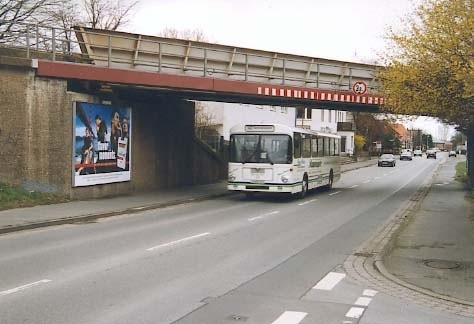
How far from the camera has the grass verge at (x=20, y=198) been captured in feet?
55.6

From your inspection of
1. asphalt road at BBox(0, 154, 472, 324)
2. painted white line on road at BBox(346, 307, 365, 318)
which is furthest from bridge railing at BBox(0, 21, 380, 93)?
painted white line on road at BBox(346, 307, 365, 318)

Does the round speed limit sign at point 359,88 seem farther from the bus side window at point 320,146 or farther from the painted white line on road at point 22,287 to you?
the painted white line on road at point 22,287

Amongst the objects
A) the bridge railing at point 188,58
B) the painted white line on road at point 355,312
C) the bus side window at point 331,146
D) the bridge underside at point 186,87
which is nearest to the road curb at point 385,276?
the painted white line on road at point 355,312

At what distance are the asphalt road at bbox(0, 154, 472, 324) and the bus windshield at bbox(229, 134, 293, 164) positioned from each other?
19.9 ft

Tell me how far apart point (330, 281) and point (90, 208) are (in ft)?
35.3

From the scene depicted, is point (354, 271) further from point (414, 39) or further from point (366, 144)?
point (366, 144)

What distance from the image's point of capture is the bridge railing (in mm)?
21047

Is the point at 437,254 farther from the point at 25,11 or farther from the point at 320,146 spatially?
the point at 25,11

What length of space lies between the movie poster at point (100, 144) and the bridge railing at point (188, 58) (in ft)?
6.21

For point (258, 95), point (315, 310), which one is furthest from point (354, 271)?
Result: point (258, 95)

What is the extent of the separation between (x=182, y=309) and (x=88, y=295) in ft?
4.47

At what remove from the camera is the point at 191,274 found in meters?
8.71

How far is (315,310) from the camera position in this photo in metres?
6.80

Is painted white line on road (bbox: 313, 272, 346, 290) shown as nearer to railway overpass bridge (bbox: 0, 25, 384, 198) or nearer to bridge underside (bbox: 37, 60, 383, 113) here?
railway overpass bridge (bbox: 0, 25, 384, 198)
